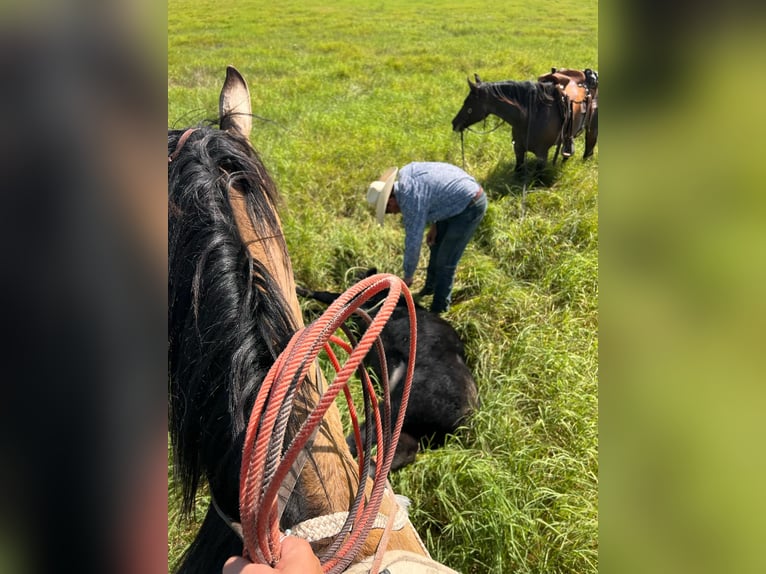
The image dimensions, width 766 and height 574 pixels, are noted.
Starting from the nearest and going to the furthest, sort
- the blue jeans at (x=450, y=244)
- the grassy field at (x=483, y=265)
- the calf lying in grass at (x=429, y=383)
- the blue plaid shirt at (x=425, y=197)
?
the grassy field at (x=483, y=265), the calf lying in grass at (x=429, y=383), the blue plaid shirt at (x=425, y=197), the blue jeans at (x=450, y=244)

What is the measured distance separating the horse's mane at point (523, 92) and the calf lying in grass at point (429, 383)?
14.3ft

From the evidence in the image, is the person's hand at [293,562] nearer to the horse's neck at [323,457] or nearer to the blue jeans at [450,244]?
the horse's neck at [323,457]

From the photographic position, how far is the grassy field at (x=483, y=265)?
252cm

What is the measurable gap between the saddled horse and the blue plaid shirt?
256 centimetres

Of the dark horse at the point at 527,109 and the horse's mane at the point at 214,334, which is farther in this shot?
the dark horse at the point at 527,109

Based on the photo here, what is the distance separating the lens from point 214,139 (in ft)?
5.63

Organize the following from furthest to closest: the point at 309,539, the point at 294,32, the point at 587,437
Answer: the point at 294,32
the point at 587,437
the point at 309,539

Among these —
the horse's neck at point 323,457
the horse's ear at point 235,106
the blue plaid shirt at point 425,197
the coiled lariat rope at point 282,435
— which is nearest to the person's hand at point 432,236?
the blue plaid shirt at point 425,197

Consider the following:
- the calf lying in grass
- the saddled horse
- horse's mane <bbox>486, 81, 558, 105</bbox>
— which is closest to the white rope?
the saddled horse
